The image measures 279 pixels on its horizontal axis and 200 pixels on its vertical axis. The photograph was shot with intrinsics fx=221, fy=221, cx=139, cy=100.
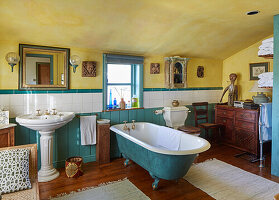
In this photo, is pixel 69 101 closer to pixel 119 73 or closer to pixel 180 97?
pixel 119 73

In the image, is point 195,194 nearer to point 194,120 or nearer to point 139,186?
point 139,186

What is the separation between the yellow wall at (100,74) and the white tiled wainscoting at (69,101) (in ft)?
0.54

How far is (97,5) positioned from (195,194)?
8.87 ft

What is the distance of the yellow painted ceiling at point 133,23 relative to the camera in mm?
2781

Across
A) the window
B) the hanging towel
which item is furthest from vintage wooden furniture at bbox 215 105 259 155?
the hanging towel

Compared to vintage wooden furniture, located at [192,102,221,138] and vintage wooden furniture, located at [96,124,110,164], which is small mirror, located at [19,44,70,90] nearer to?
vintage wooden furniture, located at [96,124,110,164]

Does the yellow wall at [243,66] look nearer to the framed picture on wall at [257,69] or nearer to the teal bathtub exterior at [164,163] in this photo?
the framed picture on wall at [257,69]

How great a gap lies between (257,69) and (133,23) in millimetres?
3010

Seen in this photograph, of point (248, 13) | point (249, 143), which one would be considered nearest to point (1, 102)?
point (248, 13)

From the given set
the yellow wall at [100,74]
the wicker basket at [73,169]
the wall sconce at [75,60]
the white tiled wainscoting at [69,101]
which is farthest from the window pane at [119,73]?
the wicker basket at [73,169]

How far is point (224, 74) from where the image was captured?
557cm

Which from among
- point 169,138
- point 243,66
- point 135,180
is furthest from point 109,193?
point 243,66

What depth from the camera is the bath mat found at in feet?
9.04

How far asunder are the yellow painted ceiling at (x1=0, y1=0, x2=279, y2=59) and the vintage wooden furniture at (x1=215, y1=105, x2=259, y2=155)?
59.5 inches
